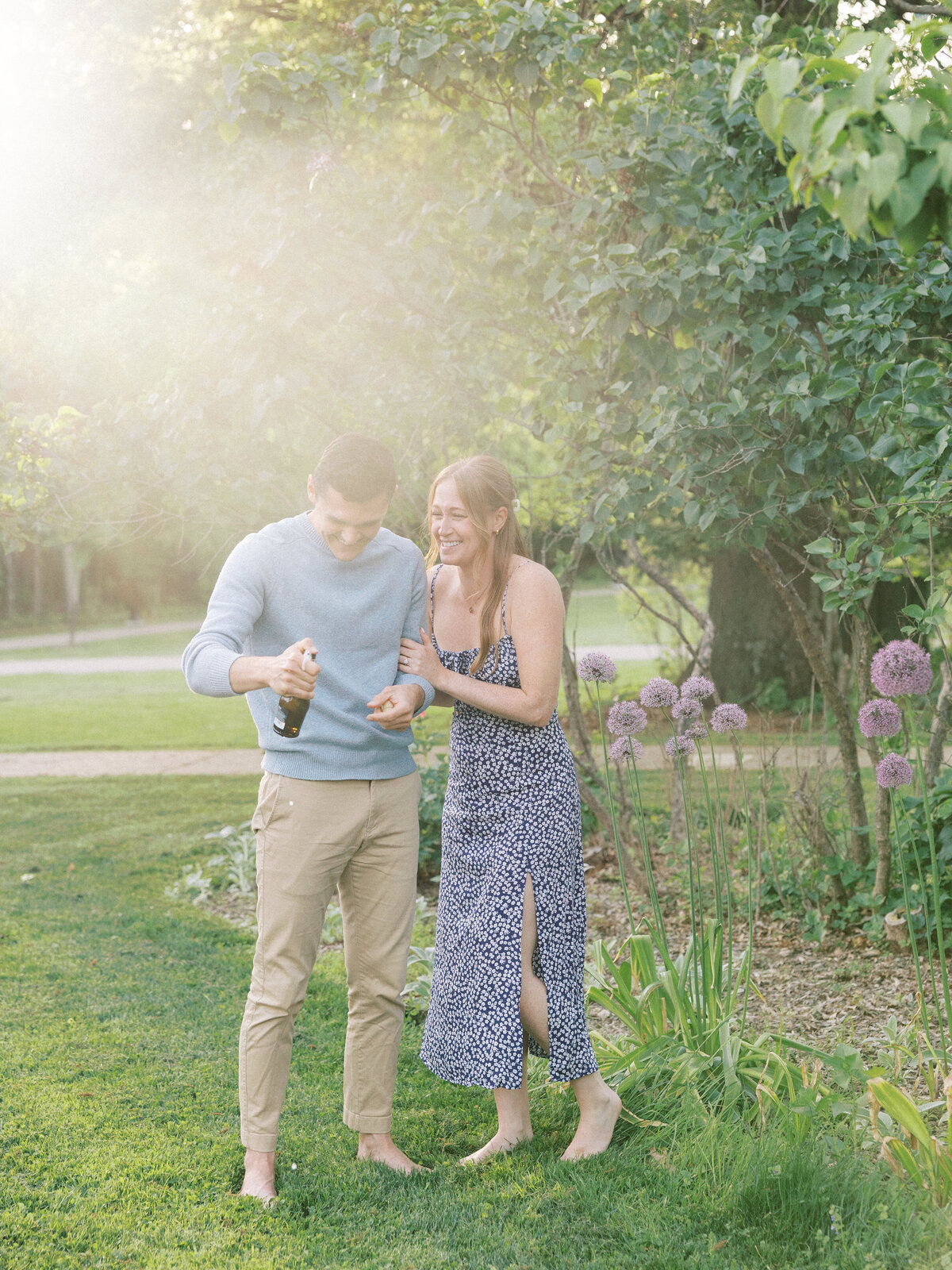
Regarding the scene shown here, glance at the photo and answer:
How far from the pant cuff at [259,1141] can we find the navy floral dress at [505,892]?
0.45 metres

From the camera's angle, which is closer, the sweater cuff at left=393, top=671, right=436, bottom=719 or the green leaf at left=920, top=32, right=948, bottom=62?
the green leaf at left=920, top=32, right=948, bottom=62

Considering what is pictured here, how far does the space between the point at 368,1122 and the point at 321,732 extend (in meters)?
1.05

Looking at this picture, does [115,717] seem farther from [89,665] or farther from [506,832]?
[506,832]

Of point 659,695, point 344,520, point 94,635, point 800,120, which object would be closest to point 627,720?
point 659,695

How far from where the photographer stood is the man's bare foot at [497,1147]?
281 cm

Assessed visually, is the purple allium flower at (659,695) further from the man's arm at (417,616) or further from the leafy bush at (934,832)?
the leafy bush at (934,832)

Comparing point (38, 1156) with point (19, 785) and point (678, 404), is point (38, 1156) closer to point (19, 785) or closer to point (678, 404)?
point (678, 404)

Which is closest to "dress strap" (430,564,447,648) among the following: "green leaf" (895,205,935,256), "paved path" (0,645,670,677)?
"green leaf" (895,205,935,256)

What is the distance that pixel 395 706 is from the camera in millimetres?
A: 2600

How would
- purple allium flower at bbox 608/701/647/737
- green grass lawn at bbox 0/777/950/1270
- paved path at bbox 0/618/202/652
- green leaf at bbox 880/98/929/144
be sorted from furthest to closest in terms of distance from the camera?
paved path at bbox 0/618/202/652 → purple allium flower at bbox 608/701/647/737 → green grass lawn at bbox 0/777/950/1270 → green leaf at bbox 880/98/929/144

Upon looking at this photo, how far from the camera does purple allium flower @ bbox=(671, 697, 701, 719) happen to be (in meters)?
3.12

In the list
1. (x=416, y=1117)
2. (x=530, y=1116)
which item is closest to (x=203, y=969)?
(x=416, y=1117)

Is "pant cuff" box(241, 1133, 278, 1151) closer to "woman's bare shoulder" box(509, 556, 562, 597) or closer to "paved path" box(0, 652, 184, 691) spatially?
"woman's bare shoulder" box(509, 556, 562, 597)

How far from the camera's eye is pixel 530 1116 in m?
3.06
